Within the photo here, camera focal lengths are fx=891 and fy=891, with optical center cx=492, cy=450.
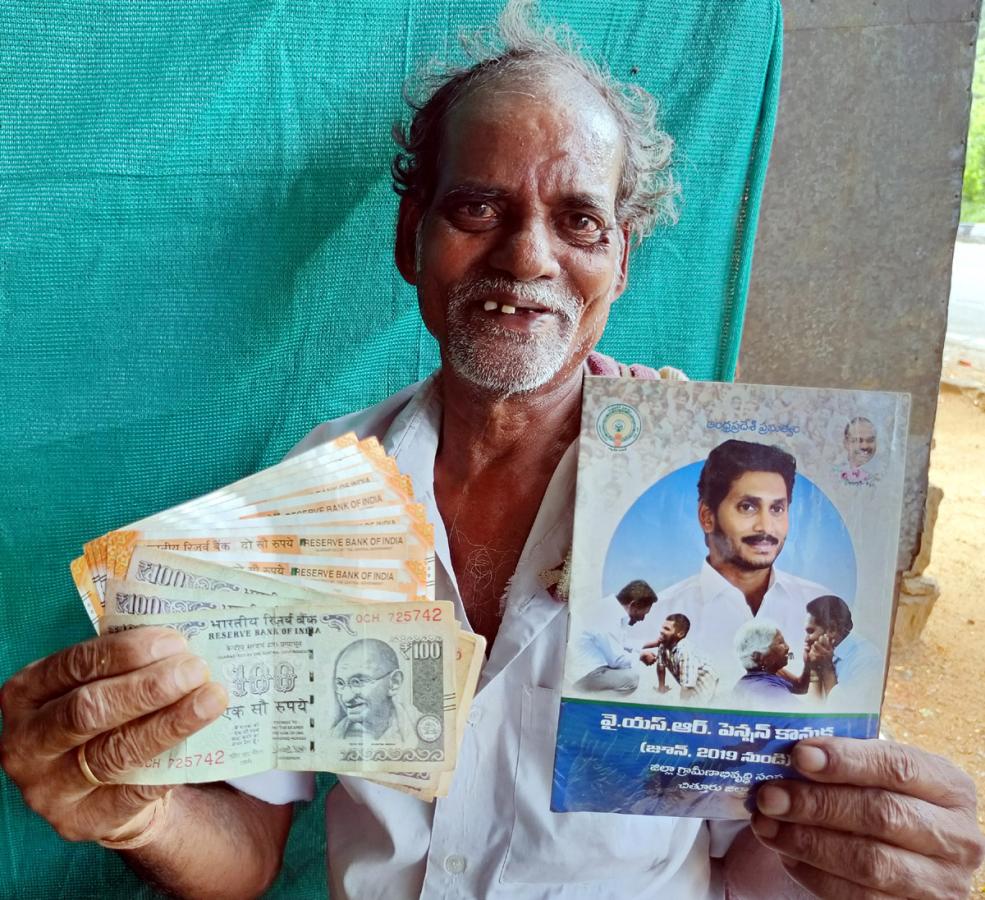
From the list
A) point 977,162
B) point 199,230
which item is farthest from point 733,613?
point 977,162

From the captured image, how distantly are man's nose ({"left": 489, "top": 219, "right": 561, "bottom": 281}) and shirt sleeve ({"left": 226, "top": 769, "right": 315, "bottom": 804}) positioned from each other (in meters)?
1.04

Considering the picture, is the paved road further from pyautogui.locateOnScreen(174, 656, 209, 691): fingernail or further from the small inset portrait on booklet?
pyautogui.locateOnScreen(174, 656, 209, 691): fingernail

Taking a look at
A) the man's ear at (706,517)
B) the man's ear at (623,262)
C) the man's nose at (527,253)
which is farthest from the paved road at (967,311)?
the man's ear at (706,517)

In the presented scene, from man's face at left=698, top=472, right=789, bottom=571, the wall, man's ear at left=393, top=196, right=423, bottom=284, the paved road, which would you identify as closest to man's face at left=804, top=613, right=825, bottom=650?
man's face at left=698, top=472, right=789, bottom=571

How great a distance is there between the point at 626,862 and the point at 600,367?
37.2 inches

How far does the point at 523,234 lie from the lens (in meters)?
1.62

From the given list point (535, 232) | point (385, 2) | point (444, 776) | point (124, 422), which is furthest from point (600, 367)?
point (124, 422)

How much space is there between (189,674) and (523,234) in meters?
0.94

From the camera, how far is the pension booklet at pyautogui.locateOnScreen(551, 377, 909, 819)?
4.16 feet

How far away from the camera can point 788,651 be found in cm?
128

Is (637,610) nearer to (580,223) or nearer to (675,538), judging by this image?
(675,538)

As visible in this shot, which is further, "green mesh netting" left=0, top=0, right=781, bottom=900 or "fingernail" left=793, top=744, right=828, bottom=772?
"green mesh netting" left=0, top=0, right=781, bottom=900

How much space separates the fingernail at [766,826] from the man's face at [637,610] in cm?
35

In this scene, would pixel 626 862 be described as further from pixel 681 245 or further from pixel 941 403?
pixel 941 403
